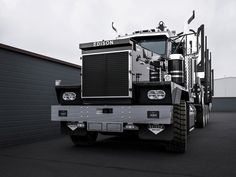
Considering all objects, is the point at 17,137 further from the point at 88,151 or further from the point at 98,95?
the point at 98,95

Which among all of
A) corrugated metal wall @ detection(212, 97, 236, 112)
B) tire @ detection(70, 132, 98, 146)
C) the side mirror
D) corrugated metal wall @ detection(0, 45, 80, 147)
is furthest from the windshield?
corrugated metal wall @ detection(212, 97, 236, 112)

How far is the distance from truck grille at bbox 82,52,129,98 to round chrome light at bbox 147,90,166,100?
492 millimetres

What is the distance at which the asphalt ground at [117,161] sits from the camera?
4559 mm

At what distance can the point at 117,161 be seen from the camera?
5.47m

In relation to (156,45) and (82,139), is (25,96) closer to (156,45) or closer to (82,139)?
(82,139)

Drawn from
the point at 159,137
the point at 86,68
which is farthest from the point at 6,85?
the point at 159,137

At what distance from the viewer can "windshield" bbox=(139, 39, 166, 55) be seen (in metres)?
7.47

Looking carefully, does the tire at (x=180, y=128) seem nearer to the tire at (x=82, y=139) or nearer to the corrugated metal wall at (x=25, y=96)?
the tire at (x=82, y=139)

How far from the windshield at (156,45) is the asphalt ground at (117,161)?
2620 mm

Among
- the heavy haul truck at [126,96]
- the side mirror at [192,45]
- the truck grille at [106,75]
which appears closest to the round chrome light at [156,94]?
the heavy haul truck at [126,96]

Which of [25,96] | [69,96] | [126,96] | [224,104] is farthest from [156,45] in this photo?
[224,104]

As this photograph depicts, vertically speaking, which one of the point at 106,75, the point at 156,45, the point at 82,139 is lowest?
the point at 82,139

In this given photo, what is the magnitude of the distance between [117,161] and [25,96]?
4050mm

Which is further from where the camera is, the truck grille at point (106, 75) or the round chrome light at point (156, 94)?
the truck grille at point (106, 75)
